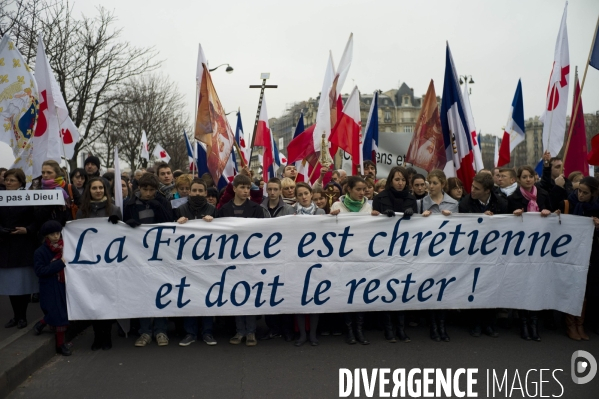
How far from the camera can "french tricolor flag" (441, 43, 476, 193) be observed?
736 centimetres

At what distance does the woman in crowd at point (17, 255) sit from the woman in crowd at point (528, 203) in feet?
17.7

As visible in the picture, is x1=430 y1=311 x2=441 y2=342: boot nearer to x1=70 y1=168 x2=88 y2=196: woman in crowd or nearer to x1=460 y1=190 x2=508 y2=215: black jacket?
x1=460 y1=190 x2=508 y2=215: black jacket

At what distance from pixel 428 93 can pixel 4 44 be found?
219 inches

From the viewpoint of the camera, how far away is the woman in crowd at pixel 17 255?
20.1 feet

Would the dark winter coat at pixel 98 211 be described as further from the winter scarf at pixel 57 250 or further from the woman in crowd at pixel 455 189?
the woman in crowd at pixel 455 189

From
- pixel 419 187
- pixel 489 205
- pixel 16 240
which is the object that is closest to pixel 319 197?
pixel 419 187

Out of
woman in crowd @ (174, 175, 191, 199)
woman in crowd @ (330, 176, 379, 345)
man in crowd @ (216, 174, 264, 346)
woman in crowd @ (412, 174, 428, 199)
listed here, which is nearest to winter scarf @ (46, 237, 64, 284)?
man in crowd @ (216, 174, 264, 346)

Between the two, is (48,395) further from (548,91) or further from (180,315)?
(548,91)

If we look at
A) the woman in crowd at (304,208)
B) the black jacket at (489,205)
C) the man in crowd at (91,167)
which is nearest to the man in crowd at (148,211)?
the woman in crowd at (304,208)

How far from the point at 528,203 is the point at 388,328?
2.22 metres

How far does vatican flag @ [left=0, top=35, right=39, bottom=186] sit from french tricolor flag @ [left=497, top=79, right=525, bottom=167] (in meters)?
7.42

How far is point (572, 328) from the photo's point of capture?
609 cm

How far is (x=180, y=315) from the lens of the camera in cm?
594

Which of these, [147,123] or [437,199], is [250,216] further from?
[147,123]
